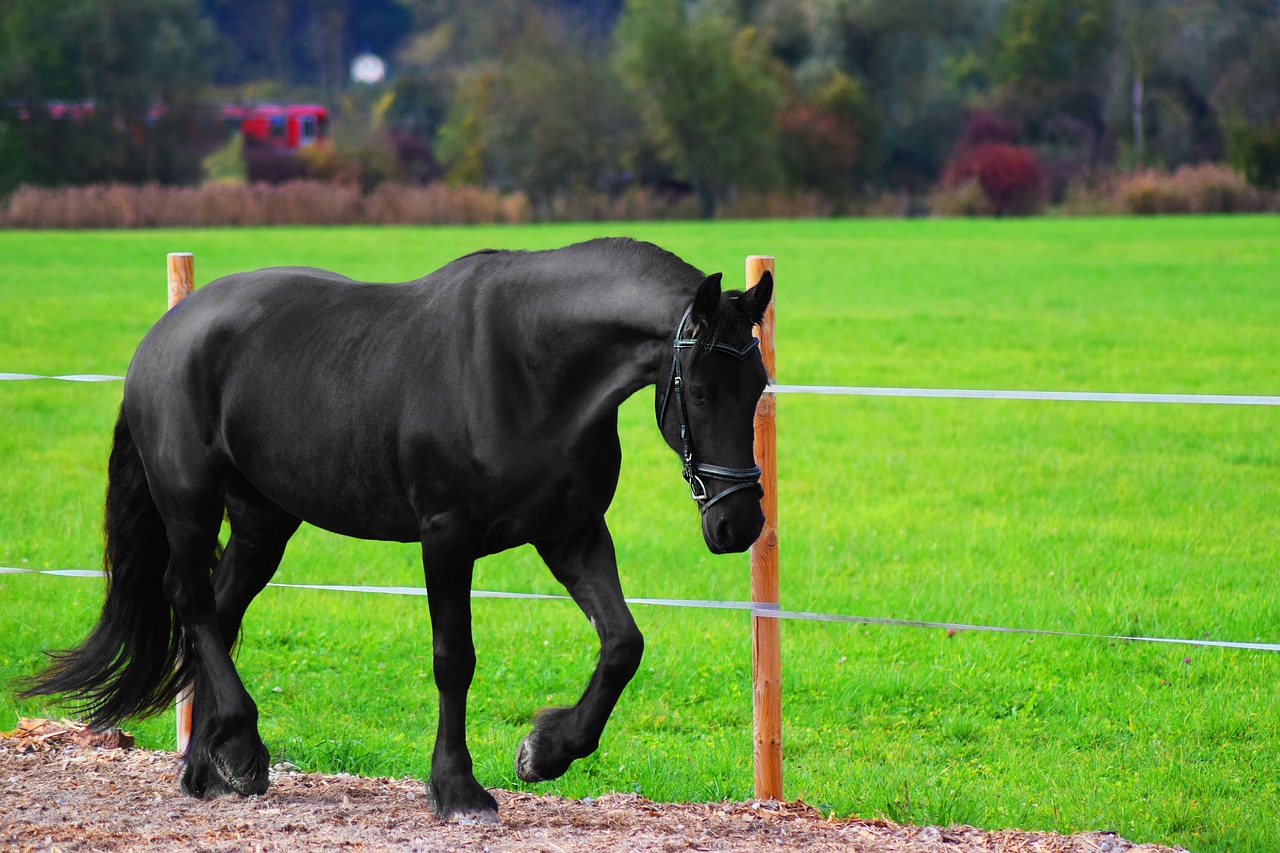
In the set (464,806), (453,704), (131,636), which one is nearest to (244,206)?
(131,636)

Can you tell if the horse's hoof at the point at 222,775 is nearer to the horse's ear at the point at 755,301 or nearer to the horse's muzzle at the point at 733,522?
the horse's muzzle at the point at 733,522

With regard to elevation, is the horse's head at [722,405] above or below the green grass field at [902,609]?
above

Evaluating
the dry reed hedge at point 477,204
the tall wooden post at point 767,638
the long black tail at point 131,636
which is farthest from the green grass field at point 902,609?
the dry reed hedge at point 477,204

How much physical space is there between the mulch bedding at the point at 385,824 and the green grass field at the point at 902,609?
1.34 feet

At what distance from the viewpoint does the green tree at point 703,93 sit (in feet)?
229

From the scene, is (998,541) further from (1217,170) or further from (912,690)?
(1217,170)

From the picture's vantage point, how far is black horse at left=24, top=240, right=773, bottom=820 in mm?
4090

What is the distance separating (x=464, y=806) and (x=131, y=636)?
1.56m

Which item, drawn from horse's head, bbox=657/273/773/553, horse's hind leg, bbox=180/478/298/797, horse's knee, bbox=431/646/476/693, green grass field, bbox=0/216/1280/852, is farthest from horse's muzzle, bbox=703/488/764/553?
horse's hind leg, bbox=180/478/298/797

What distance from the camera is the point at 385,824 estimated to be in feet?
14.9

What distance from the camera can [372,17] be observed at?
122m

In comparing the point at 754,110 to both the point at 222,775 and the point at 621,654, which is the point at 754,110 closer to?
the point at 222,775

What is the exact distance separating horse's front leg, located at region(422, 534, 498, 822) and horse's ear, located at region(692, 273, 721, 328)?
109 cm

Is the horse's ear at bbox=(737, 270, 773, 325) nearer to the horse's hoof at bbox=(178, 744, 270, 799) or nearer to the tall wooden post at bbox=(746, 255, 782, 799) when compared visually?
the tall wooden post at bbox=(746, 255, 782, 799)
